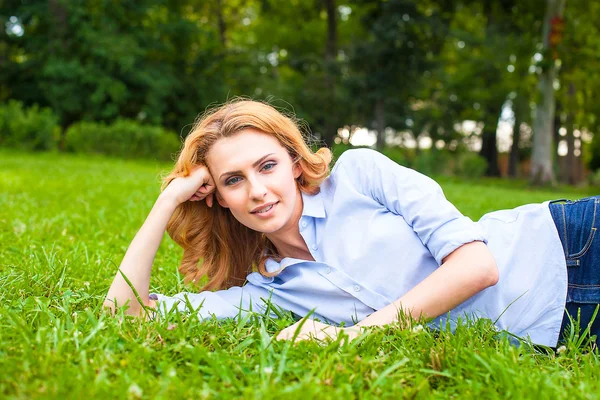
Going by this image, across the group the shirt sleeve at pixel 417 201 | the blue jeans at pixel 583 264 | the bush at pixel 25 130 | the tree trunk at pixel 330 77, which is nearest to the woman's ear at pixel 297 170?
the shirt sleeve at pixel 417 201

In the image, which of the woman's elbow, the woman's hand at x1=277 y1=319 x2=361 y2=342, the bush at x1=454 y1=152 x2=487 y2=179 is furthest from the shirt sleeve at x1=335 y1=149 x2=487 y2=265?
the bush at x1=454 y1=152 x2=487 y2=179

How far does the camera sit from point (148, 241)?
262cm

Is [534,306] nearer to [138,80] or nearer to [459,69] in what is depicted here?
[138,80]

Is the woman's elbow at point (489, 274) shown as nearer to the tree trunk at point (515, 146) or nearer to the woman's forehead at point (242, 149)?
the woman's forehead at point (242, 149)

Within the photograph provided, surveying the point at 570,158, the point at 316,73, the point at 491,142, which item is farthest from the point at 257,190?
the point at 491,142

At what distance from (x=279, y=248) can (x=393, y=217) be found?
0.64 meters

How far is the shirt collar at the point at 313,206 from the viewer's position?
2572 mm

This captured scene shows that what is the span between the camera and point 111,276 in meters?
3.17

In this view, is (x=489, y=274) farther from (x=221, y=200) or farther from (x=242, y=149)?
(x=221, y=200)

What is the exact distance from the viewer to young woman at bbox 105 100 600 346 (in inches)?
91.0

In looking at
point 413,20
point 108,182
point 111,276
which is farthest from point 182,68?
point 111,276

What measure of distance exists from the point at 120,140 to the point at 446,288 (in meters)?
17.5

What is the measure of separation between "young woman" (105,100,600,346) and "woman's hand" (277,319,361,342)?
17 millimetres

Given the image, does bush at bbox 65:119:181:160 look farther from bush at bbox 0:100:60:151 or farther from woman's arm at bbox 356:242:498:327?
woman's arm at bbox 356:242:498:327
